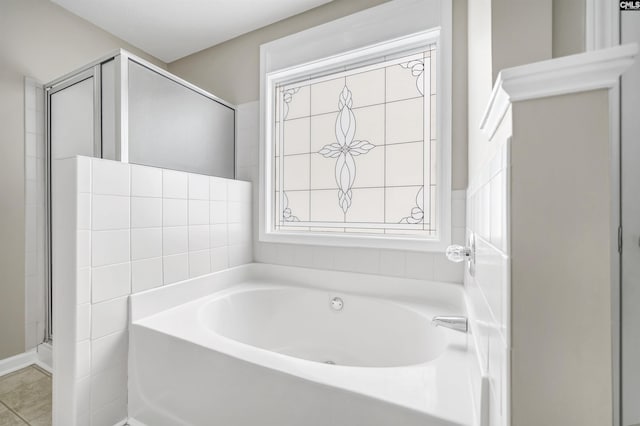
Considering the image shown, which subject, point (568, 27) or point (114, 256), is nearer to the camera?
point (568, 27)

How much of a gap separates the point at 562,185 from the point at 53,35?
287cm

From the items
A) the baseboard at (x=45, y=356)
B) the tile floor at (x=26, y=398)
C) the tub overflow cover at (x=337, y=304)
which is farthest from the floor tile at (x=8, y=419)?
the tub overflow cover at (x=337, y=304)

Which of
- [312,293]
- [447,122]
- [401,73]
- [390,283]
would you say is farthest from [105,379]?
[401,73]

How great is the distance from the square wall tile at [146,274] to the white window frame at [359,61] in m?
0.78

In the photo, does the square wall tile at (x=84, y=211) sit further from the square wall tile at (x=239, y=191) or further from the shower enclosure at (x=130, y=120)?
the square wall tile at (x=239, y=191)

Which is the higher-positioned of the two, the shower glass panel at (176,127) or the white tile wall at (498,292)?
the shower glass panel at (176,127)

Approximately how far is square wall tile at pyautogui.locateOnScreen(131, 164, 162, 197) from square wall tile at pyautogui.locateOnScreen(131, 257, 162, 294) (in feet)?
1.09

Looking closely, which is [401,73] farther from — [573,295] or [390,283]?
[573,295]

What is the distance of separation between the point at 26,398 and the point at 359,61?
2.76 meters

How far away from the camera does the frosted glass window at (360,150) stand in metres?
1.68

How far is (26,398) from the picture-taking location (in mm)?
1493

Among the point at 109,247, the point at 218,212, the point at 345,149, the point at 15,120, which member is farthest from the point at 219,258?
the point at 15,120

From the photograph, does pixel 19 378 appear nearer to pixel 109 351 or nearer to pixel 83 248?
pixel 109 351

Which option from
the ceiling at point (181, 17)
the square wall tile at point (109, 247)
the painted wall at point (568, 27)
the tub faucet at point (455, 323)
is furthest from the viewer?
the ceiling at point (181, 17)
